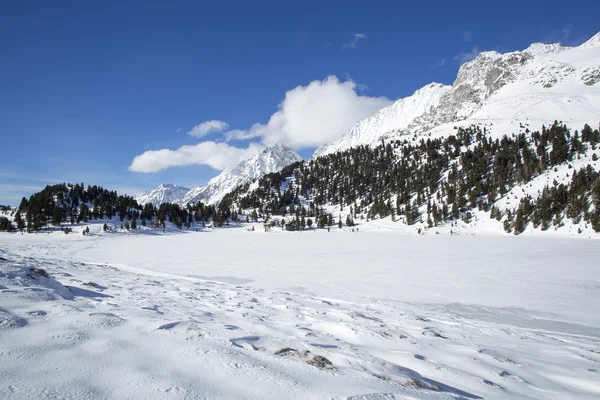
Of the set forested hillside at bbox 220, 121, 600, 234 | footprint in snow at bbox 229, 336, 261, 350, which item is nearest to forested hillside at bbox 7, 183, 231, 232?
forested hillside at bbox 220, 121, 600, 234

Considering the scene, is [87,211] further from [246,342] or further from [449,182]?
[449,182]

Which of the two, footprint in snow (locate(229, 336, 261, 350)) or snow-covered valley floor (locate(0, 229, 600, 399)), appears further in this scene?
footprint in snow (locate(229, 336, 261, 350))

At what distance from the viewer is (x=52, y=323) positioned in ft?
12.7

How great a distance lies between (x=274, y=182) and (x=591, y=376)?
15545 centimetres

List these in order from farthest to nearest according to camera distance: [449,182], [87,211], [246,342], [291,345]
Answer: [449,182], [87,211], [291,345], [246,342]

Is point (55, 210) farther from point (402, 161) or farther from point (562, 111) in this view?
point (562, 111)

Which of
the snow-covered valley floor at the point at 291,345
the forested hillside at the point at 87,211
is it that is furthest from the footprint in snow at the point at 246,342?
the forested hillside at the point at 87,211

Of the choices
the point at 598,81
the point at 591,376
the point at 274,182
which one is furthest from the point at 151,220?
the point at 598,81

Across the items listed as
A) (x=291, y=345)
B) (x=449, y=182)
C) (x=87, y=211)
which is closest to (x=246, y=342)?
(x=291, y=345)

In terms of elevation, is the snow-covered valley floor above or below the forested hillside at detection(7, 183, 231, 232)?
below

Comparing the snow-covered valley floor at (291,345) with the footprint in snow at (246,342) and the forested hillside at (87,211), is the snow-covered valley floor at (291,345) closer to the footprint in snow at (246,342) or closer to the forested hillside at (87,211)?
the footprint in snow at (246,342)

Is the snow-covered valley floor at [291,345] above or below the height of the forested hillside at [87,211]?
below

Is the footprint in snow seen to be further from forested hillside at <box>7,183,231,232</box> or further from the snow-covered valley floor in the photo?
forested hillside at <box>7,183,231,232</box>

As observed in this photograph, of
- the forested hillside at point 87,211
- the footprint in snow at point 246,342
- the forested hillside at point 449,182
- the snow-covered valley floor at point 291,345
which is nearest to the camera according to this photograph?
the snow-covered valley floor at point 291,345
